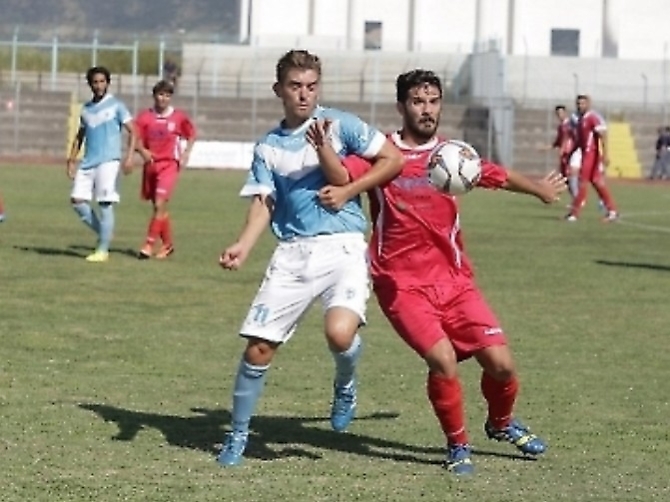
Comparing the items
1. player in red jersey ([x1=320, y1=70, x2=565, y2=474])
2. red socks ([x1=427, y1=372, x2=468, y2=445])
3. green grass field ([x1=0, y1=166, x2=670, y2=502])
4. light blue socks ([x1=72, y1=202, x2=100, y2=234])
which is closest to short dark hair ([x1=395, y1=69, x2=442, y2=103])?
player in red jersey ([x1=320, y1=70, x2=565, y2=474])

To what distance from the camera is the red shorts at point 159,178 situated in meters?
19.5

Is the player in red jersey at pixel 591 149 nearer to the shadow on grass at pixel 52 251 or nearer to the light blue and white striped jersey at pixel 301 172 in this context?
the shadow on grass at pixel 52 251

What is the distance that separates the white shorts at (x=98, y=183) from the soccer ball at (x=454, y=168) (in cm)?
1065

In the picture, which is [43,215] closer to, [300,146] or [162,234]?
[162,234]

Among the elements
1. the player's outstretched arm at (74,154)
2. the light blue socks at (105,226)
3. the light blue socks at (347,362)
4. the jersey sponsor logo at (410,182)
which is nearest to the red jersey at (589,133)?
the light blue socks at (105,226)

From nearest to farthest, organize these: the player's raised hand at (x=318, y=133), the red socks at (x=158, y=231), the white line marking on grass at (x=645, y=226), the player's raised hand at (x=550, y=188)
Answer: the player's raised hand at (x=318, y=133) → the player's raised hand at (x=550, y=188) → the red socks at (x=158, y=231) → the white line marking on grass at (x=645, y=226)

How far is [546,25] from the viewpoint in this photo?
73312 mm

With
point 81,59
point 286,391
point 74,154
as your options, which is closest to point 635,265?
point 74,154

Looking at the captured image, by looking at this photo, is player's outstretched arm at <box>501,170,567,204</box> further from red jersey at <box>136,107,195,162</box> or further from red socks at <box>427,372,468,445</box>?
red jersey at <box>136,107,195,162</box>

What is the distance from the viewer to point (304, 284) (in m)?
8.31

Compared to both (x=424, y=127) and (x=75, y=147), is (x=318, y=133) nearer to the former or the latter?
(x=424, y=127)

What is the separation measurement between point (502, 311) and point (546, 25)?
59514 mm

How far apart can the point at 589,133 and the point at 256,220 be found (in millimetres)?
19900

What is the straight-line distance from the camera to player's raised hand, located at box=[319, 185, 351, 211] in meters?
7.95
